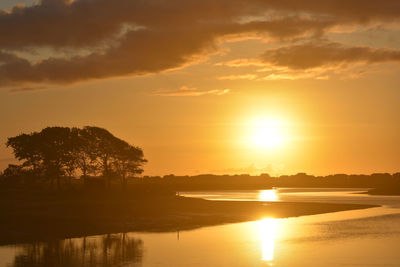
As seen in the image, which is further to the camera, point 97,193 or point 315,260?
point 97,193

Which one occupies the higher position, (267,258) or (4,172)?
(4,172)

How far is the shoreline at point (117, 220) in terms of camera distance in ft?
169

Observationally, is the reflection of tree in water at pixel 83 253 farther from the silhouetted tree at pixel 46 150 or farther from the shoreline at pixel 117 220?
the silhouetted tree at pixel 46 150

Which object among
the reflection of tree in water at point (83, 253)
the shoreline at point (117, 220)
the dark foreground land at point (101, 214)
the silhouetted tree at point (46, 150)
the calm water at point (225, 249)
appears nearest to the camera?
the reflection of tree in water at point (83, 253)

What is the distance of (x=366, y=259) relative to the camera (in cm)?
4006

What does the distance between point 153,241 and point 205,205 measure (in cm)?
4138

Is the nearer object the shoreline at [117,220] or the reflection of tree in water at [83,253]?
the reflection of tree in water at [83,253]

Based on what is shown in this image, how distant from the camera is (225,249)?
45312mm

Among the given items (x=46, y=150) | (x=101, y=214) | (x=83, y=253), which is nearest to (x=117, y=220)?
(x=101, y=214)

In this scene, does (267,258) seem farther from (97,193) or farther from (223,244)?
(97,193)

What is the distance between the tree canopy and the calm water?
41.8 m

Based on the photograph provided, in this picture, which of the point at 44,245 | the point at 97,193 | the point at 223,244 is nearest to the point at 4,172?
the point at 97,193

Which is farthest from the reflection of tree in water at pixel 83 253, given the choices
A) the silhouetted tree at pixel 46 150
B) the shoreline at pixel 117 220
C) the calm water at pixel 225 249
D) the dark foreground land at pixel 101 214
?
the silhouetted tree at pixel 46 150

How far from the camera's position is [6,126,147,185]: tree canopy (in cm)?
9156
